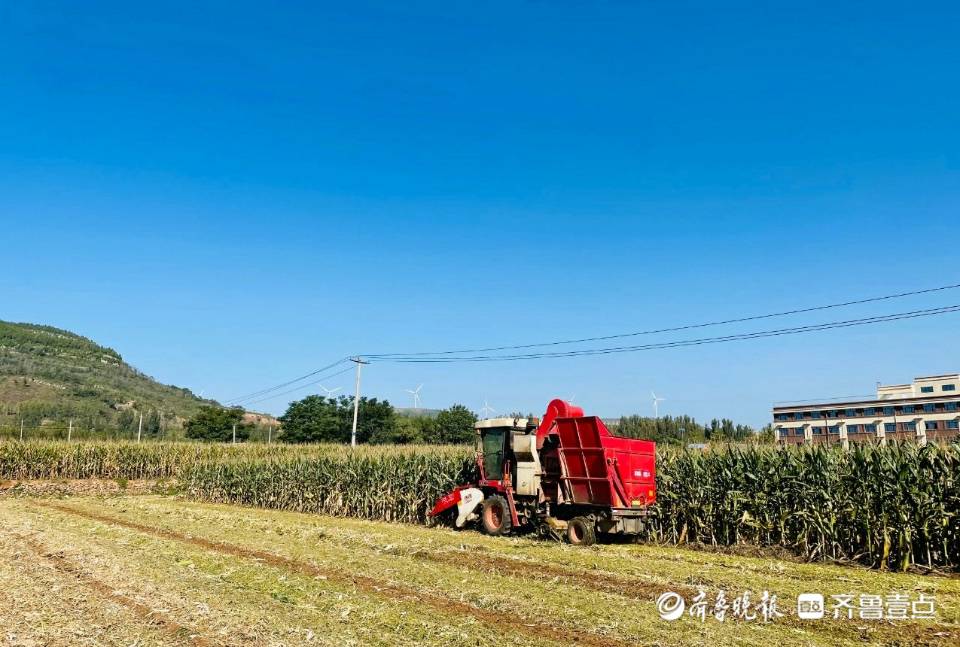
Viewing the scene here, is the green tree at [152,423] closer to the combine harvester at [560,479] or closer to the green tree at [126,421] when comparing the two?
the green tree at [126,421]

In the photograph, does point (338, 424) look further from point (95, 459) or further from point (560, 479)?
point (560, 479)

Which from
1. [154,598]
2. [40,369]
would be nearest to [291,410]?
[40,369]

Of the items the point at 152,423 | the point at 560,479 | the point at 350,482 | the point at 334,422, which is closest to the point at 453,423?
the point at 334,422

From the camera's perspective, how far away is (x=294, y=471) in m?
26.3

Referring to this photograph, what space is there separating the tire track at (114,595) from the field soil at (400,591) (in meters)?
0.03

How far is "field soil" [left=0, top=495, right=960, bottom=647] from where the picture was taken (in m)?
7.26

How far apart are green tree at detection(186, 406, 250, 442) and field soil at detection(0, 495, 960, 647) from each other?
220 ft

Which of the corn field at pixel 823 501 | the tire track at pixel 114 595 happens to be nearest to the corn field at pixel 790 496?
the corn field at pixel 823 501

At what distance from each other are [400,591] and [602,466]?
6220mm

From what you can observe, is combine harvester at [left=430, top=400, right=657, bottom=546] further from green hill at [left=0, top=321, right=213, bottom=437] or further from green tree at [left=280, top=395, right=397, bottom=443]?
green tree at [left=280, top=395, right=397, bottom=443]

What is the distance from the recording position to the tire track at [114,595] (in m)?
7.25

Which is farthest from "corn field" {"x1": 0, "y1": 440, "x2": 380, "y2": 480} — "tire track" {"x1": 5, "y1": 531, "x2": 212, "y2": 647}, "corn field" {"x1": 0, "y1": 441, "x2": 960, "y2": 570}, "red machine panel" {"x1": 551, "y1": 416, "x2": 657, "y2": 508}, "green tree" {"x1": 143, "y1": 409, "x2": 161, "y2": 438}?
"green tree" {"x1": 143, "y1": 409, "x2": 161, "y2": 438}

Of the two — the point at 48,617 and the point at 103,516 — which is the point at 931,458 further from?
the point at 103,516

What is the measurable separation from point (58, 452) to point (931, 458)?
40776 mm
